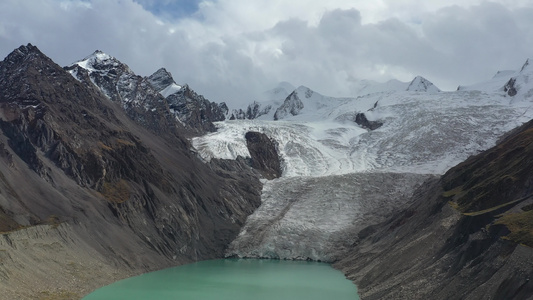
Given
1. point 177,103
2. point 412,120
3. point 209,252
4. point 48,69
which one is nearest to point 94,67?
point 177,103

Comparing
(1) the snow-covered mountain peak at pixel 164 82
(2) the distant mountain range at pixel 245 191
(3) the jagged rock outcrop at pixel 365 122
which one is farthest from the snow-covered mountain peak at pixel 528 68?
(1) the snow-covered mountain peak at pixel 164 82

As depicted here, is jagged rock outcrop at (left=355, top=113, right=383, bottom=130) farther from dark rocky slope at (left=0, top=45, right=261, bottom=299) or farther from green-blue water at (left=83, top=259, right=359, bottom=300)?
green-blue water at (left=83, top=259, right=359, bottom=300)

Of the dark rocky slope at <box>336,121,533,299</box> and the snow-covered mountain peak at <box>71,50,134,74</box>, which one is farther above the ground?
the snow-covered mountain peak at <box>71,50,134,74</box>

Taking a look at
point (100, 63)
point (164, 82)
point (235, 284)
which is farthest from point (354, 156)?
point (235, 284)

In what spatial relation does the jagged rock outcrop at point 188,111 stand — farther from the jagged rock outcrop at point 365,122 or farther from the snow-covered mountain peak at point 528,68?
the snow-covered mountain peak at point 528,68

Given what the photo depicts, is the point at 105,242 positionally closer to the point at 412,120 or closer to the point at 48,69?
the point at 48,69

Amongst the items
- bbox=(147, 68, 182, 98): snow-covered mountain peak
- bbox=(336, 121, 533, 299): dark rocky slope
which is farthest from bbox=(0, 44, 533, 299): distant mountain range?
bbox=(147, 68, 182, 98): snow-covered mountain peak

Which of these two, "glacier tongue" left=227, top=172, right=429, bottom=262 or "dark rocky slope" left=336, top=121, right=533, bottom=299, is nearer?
"dark rocky slope" left=336, top=121, right=533, bottom=299
